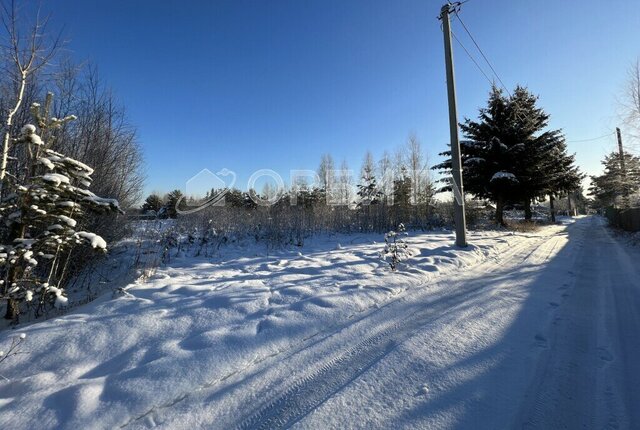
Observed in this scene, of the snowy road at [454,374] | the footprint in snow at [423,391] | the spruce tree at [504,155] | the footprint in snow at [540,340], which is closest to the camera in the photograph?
the snowy road at [454,374]

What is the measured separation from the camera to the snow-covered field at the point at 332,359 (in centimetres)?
179

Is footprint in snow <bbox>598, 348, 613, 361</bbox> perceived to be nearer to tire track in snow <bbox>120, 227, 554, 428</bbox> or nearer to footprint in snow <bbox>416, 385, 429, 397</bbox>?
tire track in snow <bbox>120, 227, 554, 428</bbox>

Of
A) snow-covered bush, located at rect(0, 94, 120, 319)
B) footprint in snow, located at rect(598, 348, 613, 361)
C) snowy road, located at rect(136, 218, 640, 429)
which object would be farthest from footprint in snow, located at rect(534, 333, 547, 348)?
snow-covered bush, located at rect(0, 94, 120, 319)

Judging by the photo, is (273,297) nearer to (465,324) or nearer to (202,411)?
(202,411)

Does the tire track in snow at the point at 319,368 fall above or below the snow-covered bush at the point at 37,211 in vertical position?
below

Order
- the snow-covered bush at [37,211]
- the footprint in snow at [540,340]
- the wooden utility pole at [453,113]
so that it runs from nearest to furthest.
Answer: the footprint in snow at [540,340]
the snow-covered bush at [37,211]
the wooden utility pole at [453,113]

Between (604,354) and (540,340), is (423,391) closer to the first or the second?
(540,340)

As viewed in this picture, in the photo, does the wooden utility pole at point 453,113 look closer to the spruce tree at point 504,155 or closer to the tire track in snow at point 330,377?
the tire track in snow at point 330,377

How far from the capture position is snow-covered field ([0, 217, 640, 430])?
1793 millimetres

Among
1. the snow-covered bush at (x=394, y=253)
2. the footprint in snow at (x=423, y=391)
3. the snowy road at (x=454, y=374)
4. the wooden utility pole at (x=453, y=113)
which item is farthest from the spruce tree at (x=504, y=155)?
the footprint in snow at (x=423, y=391)

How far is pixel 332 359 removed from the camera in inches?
95.5

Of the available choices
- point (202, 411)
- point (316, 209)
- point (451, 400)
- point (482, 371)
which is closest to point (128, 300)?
point (202, 411)

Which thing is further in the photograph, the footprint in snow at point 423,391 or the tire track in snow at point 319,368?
the footprint in snow at point 423,391

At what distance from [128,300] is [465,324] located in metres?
3.91
